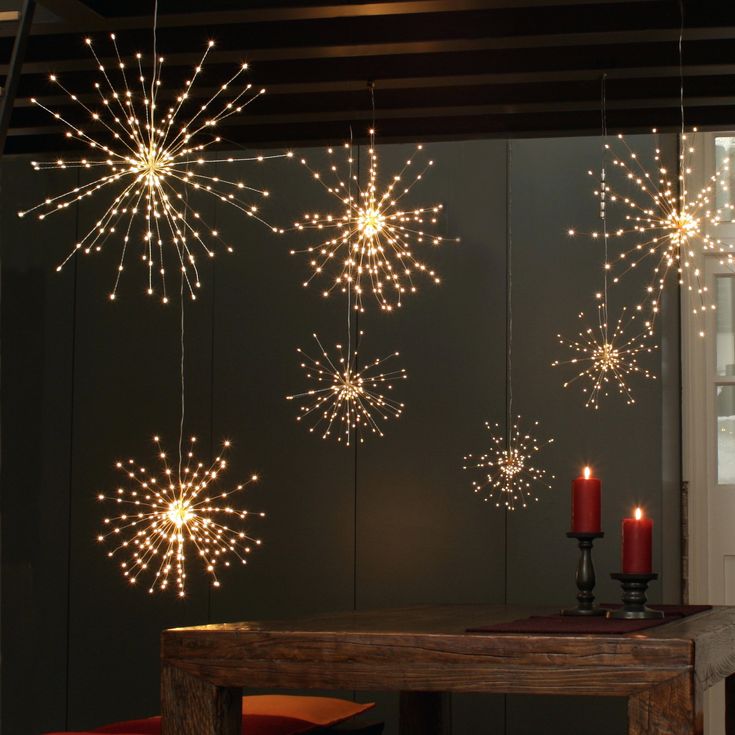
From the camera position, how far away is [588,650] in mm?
1907

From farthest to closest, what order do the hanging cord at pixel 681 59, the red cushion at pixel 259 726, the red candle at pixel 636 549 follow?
the hanging cord at pixel 681 59, the red cushion at pixel 259 726, the red candle at pixel 636 549

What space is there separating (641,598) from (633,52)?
5.36 feet

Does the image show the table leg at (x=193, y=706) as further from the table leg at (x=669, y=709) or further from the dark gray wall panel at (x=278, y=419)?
the dark gray wall panel at (x=278, y=419)

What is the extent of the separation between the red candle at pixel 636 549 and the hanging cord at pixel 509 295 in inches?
78.3

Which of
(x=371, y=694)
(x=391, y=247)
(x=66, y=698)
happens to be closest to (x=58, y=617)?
(x=66, y=698)

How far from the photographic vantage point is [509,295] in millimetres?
4332

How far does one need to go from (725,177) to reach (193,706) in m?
3.36

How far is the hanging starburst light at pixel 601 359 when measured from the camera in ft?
13.8

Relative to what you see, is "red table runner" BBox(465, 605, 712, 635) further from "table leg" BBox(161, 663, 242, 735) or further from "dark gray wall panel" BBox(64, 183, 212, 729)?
"dark gray wall panel" BBox(64, 183, 212, 729)

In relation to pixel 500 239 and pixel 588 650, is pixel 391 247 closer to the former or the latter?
pixel 500 239

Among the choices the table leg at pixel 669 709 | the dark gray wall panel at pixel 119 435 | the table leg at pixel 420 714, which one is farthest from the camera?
the dark gray wall panel at pixel 119 435

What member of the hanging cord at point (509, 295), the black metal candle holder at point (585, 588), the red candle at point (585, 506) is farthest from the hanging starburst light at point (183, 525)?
the red candle at point (585, 506)

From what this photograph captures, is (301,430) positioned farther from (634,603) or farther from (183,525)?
(634,603)

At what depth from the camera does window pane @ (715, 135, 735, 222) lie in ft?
15.1
